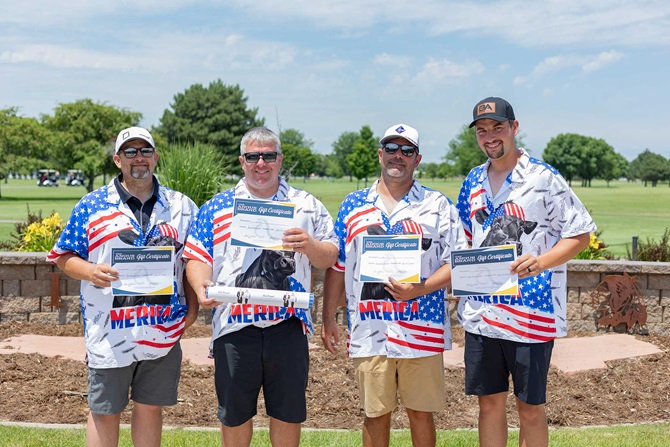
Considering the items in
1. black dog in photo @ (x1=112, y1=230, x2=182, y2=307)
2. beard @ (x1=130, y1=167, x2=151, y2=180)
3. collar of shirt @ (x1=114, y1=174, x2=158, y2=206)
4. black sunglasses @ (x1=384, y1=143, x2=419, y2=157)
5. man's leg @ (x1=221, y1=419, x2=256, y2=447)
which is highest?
black sunglasses @ (x1=384, y1=143, x2=419, y2=157)

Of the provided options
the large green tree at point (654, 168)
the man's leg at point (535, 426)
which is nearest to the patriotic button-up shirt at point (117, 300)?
the man's leg at point (535, 426)

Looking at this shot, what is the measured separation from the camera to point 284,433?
402cm

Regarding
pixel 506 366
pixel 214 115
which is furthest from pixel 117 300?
pixel 214 115

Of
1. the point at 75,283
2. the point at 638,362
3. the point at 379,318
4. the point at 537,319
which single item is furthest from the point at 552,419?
the point at 75,283

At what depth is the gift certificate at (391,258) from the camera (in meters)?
3.93

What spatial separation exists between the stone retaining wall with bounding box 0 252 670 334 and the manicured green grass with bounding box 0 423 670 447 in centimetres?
339

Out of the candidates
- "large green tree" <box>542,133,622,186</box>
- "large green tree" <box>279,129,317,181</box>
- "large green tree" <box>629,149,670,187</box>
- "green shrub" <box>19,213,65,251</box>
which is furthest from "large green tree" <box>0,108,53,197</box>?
"large green tree" <box>629,149,670,187</box>

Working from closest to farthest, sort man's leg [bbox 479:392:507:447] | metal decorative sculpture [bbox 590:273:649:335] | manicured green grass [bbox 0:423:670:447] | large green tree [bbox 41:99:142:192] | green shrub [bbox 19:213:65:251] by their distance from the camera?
man's leg [bbox 479:392:507:447], manicured green grass [bbox 0:423:670:447], metal decorative sculpture [bbox 590:273:649:335], green shrub [bbox 19:213:65:251], large green tree [bbox 41:99:142:192]

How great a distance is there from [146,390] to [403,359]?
145 cm

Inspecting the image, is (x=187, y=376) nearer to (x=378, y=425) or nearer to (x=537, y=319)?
(x=378, y=425)

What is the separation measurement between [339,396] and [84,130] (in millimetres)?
59838

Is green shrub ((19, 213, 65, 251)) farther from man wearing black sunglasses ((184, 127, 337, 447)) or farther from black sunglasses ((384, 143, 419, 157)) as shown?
black sunglasses ((384, 143, 419, 157))

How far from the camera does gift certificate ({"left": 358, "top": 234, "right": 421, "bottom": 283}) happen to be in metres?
3.93

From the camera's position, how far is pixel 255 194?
403 cm
